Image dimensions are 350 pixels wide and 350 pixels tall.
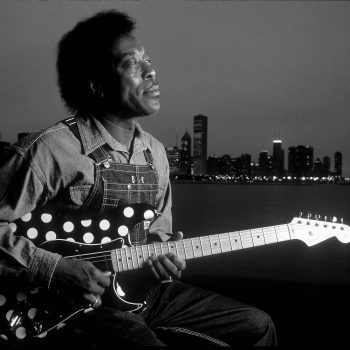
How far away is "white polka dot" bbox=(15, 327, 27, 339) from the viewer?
193cm

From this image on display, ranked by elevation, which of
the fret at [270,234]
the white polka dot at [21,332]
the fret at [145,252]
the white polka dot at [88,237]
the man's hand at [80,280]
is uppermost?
the white polka dot at [88,237]

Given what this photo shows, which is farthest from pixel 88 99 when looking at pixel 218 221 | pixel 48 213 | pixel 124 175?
pixel 218 221

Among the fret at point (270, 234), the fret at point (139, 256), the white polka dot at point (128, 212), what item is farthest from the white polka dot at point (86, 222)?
the fret at point (270, 234)

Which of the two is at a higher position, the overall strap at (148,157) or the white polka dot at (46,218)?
the overall strap at (148,157)

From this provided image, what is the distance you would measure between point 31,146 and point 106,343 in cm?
112

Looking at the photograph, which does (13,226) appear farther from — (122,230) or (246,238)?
(246,238)

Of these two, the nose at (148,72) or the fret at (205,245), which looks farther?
the nose at (148,72)

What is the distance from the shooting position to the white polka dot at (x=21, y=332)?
193 cm

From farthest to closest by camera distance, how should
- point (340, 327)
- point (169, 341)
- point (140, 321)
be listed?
point (340, 327)
point (169, 341)
point (140, 321)

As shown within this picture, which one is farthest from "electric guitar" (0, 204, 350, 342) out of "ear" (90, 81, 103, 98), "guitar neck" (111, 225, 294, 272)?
"ear" (90, 81, 103, 98)

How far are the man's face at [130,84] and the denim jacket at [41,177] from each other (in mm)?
208

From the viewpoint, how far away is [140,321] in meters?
2.02

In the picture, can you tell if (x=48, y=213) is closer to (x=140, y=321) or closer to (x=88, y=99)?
(x=140, y=321)

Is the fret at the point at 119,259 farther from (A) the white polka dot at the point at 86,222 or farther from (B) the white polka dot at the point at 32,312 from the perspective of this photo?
(B) the white polka dot at the point at 32,312
